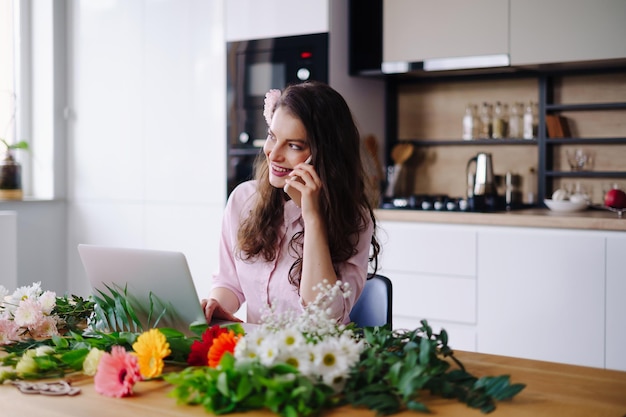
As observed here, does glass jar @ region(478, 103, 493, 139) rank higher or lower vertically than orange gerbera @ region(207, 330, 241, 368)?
higher

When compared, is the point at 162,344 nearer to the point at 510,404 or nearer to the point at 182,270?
the point at 182,270

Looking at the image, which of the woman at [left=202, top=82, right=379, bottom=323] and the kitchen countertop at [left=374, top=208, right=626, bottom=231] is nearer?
the woman at [left=202, top=82, right=379, bottom=323]

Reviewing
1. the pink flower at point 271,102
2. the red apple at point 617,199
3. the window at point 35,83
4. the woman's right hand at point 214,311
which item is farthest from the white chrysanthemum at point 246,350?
the window at point 35,83

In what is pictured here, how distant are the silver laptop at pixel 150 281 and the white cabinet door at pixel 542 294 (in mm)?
2121

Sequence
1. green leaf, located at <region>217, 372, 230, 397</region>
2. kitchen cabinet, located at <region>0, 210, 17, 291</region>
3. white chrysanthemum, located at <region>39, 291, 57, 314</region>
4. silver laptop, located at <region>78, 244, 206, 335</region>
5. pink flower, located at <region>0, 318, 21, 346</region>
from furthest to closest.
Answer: kitchen cabinet, located at <region>0, 210, 17, 291</region> < white chrysanthemum, located at <region>39, 291, 57, 314</region> < pink flower, located at <region>0, 318, 21, 346</region> < silver laptop, located at <region>78, 244, 206, 335</region> < green leaf, located at <region>217, 372, 230, 397</region>

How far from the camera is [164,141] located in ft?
14.8

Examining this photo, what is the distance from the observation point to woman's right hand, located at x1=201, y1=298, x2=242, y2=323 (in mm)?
1875

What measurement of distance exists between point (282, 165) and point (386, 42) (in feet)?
6.95

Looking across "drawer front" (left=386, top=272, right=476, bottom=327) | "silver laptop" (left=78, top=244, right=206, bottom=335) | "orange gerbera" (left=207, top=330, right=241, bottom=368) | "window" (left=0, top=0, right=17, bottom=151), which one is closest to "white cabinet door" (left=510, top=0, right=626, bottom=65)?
"drawer front" (left=386, top=272, right=476, bottom=327)

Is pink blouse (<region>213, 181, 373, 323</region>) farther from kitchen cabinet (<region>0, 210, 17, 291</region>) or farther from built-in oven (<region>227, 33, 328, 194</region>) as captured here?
kitchen cabinet (<region>0, 210, 17, 291</region>)

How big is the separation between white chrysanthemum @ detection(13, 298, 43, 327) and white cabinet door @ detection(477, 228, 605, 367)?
7.25 feet

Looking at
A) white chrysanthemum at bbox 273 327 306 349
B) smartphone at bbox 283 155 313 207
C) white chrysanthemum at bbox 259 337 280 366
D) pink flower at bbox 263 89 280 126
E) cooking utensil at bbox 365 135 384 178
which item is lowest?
white chrysanthemum at bbox 259 337 280 366

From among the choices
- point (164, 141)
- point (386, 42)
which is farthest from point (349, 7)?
point (164, 141)

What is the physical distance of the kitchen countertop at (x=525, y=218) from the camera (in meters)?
3.28
